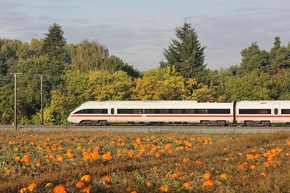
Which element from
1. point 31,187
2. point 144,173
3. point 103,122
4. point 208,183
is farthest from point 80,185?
point 103,122

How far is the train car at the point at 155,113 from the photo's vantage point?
49219mm

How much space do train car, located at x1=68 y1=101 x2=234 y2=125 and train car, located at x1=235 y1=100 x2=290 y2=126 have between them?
3.70ft

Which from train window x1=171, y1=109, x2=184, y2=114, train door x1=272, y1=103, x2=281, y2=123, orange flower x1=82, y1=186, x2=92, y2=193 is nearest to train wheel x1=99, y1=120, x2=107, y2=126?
train window x1=171, y1=109, x2=184, y2=114

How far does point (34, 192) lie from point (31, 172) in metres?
2.39

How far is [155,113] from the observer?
50438 millimetres

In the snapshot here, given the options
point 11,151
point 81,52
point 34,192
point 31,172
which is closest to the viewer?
point 34,192

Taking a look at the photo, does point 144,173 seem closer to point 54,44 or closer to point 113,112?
Answer: point 113,112

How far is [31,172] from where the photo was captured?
886cm

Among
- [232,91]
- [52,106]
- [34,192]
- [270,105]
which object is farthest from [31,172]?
[232,91]

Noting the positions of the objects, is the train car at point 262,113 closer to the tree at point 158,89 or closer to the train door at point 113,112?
the train door at point 113,112

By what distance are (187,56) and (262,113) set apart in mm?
39658

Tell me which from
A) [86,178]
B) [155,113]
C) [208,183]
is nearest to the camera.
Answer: [208,183]

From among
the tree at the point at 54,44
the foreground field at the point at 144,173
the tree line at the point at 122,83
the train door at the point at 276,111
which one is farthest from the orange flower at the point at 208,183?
the tree at the point at 54,44

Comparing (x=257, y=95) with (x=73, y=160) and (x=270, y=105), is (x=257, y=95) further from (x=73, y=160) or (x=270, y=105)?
(x=73, y=160)
